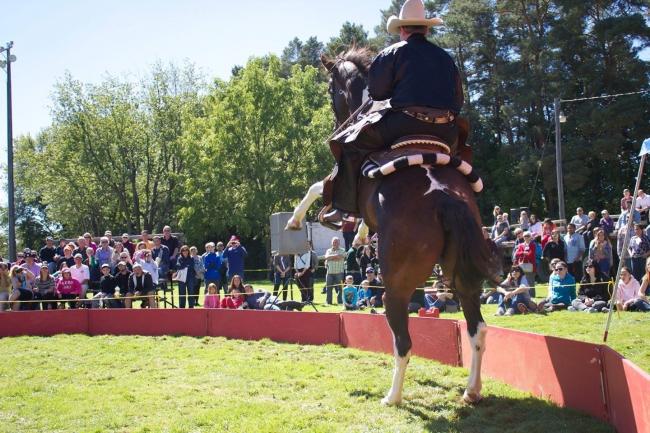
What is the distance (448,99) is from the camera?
21.9 ft

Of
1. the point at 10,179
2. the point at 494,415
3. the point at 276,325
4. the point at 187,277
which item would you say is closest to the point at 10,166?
the point at 10,179

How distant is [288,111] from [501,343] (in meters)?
32.7

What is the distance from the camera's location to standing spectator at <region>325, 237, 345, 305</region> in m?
17.8

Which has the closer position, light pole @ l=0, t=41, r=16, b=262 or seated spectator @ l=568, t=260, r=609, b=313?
seated spectator @ l=568, t=260, r=609, b=313

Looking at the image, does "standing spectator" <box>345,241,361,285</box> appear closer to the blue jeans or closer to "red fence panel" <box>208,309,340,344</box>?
the blue jeans

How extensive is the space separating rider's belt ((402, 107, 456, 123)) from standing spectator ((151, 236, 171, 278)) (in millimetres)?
12629

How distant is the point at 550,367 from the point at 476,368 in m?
0.65

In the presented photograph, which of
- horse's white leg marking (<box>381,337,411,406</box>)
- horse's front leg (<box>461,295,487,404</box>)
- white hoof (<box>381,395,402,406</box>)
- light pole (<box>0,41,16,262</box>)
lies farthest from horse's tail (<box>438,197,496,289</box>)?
light pole (<box>0,41,16,262</box>)

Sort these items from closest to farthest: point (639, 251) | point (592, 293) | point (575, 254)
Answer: point (592, 293) → point (639, 251) → point (575, 254)

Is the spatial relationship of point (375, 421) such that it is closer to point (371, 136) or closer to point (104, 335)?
point (371, 136)

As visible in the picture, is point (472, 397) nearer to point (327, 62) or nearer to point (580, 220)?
point (327, 62)

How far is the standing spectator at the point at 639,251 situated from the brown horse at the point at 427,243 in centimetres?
880

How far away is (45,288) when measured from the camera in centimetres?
1616

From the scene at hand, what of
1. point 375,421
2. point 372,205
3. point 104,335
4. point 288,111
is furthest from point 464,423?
point 288,111
